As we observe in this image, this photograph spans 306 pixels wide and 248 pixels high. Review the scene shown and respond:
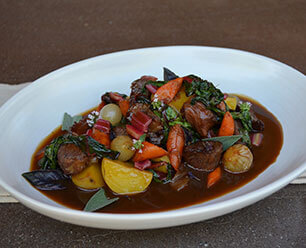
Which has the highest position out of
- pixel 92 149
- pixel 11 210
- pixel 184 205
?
pixel 92 149

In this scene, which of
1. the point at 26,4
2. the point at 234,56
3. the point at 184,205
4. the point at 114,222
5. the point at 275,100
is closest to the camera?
the point at 114,222

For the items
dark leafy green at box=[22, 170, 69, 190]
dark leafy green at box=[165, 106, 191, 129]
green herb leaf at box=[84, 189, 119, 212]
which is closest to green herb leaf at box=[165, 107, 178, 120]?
dark leafy green at box=[165, 106, 191, 129]

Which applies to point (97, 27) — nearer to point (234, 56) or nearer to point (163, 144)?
point (234, 56)

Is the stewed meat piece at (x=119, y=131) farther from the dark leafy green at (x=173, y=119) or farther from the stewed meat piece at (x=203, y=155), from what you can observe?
the stewed meat piece at (x=203, y=155)

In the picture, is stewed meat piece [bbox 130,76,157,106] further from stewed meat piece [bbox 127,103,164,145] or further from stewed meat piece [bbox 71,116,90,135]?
stewed meat piece [bbox 71,116,90,135]

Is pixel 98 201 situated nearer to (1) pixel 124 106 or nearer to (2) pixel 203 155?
(2) pixel 203 155

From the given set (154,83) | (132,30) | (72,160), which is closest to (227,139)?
(154,83)

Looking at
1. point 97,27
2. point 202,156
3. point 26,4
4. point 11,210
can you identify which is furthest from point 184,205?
point 26,4
